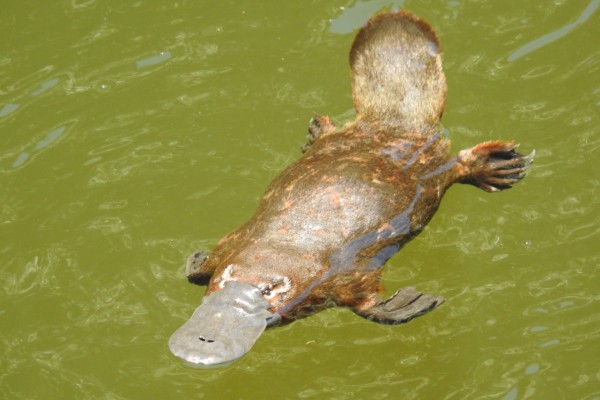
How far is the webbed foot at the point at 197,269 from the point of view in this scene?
15.3 ft

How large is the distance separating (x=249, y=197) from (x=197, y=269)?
3.02ft

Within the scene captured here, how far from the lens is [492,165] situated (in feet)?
17.3

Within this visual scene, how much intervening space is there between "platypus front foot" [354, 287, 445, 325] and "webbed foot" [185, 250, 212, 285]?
75 centimetres

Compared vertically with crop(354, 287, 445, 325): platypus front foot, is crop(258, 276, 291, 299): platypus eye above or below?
above

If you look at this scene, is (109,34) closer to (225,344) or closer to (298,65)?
(298,65)

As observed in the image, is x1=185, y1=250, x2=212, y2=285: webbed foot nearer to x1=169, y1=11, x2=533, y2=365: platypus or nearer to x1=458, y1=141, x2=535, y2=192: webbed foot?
x1=169, y1=11, x2=533, y2=365: platypus

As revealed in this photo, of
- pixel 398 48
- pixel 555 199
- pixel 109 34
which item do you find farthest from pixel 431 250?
pixel 109 34

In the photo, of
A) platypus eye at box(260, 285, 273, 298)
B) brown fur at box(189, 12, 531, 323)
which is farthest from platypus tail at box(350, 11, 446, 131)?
platypus eye at box(260, 285, 273, 298)

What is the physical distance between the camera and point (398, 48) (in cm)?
526

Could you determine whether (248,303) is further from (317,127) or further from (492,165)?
(492,165)

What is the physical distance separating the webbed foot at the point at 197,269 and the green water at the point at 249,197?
0.41m

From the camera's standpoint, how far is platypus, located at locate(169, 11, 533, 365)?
14.1ft

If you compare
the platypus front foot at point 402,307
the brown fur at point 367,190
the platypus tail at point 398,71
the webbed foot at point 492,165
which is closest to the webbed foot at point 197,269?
the brown fur at point 367,190

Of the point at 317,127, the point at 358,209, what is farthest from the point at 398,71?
the point at 358,209
